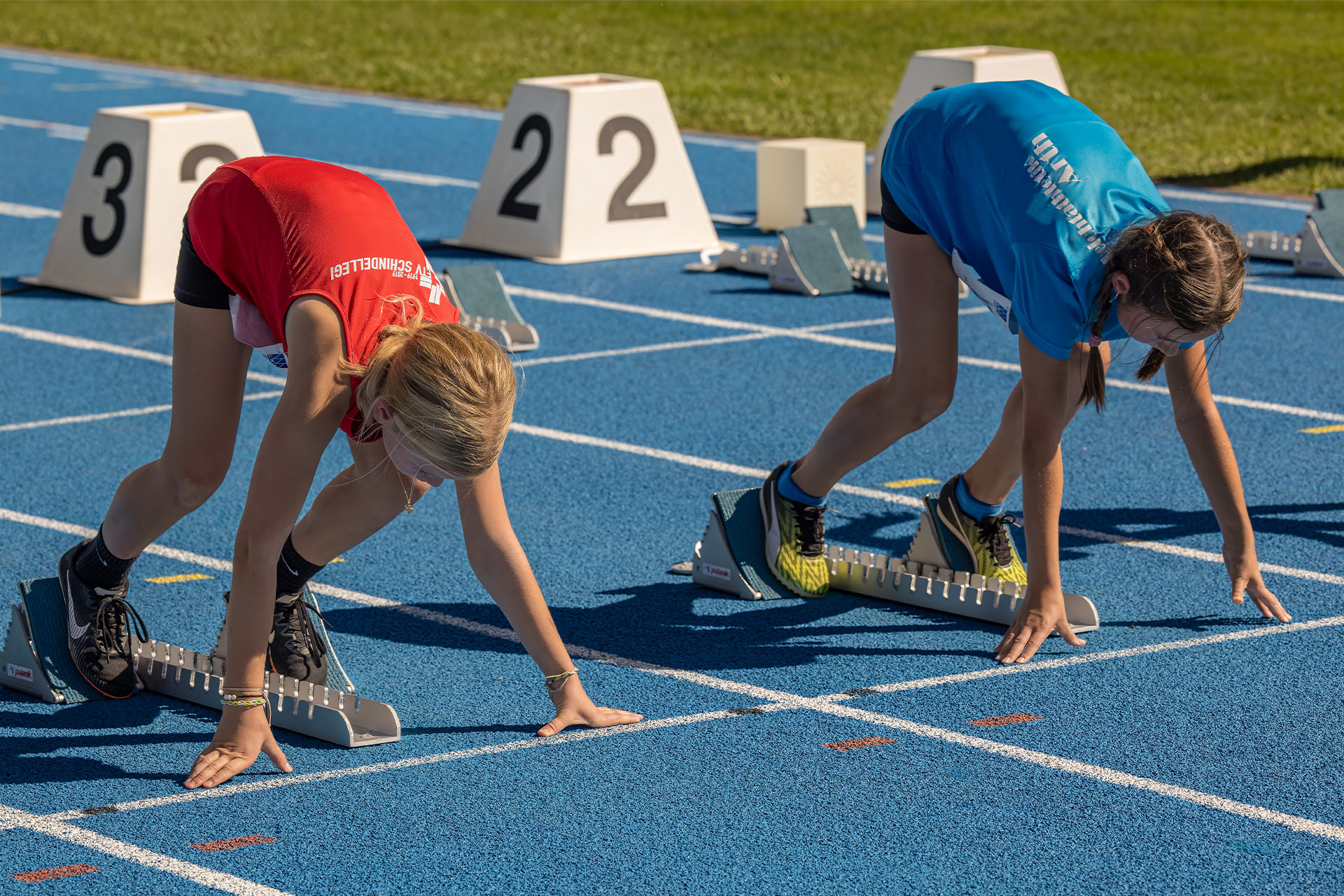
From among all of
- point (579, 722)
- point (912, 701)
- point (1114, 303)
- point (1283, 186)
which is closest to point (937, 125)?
point (1114, 303)

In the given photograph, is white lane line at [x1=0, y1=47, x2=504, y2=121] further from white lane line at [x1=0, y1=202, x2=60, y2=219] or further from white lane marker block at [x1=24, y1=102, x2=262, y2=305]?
white lane marker block at [x1=24, y1=102, x2=262, y2=305]

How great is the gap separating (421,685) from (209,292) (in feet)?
4.15

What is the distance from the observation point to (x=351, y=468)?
15.1 ft

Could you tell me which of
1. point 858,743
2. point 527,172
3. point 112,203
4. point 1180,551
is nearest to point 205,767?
point 858,743

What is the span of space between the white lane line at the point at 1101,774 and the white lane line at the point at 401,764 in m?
0.26

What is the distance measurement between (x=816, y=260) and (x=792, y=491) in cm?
547

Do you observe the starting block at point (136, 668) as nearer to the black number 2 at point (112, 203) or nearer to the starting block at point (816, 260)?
the black number 2 at point (112, 203)

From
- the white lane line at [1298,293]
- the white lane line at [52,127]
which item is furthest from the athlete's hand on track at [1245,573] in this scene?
the white lane line at [52,127]

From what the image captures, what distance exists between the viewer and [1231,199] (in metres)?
13.9

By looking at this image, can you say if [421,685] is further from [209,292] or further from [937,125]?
[937,125]

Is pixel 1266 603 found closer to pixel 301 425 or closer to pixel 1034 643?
pixel 1034 643

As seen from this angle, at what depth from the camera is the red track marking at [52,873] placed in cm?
380

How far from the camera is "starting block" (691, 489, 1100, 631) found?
5.55 m

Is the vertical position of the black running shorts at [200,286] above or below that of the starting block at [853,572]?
above
